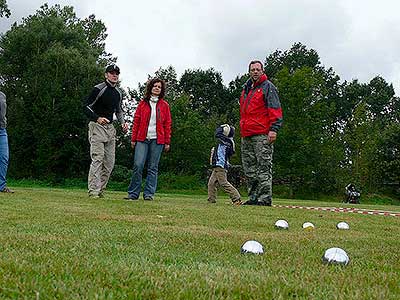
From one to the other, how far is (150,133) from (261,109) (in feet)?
5.76

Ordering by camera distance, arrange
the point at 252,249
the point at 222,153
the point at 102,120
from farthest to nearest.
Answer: the point at 222,153, the point at 102,120, the point at 252,249

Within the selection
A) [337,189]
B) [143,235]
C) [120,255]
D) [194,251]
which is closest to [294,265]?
[194,251]

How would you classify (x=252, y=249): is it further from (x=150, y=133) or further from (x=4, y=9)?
(x=4, y=9)

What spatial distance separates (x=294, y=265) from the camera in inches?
92.8

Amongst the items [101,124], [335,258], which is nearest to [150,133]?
[101,124]

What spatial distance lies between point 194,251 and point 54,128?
24936 millimetres

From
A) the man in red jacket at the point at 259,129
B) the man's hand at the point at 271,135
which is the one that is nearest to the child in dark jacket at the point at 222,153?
the man in red jacket at the point at 259,129

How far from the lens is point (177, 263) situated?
223cm

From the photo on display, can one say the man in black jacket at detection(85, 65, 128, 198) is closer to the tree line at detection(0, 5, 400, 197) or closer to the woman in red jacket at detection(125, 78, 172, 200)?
the woman in red jacket at detection(125, 78, 172, 200)

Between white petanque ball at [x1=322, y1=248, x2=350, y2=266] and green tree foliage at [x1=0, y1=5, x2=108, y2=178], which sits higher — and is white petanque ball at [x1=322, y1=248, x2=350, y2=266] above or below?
below

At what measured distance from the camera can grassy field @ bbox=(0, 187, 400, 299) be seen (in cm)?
170

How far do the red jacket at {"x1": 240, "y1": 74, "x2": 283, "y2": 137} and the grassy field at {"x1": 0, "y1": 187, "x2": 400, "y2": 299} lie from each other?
3.68 metres

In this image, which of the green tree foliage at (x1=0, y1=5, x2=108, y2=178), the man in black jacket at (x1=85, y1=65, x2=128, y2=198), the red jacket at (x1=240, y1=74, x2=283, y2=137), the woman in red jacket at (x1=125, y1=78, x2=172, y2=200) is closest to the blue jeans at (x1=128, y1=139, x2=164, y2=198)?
the woman in red jacket at (x1=125, y1=78, x2=172, y2=200)

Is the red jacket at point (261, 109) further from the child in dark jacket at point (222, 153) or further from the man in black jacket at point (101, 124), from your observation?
the man in black jacket at point (101, 124)
